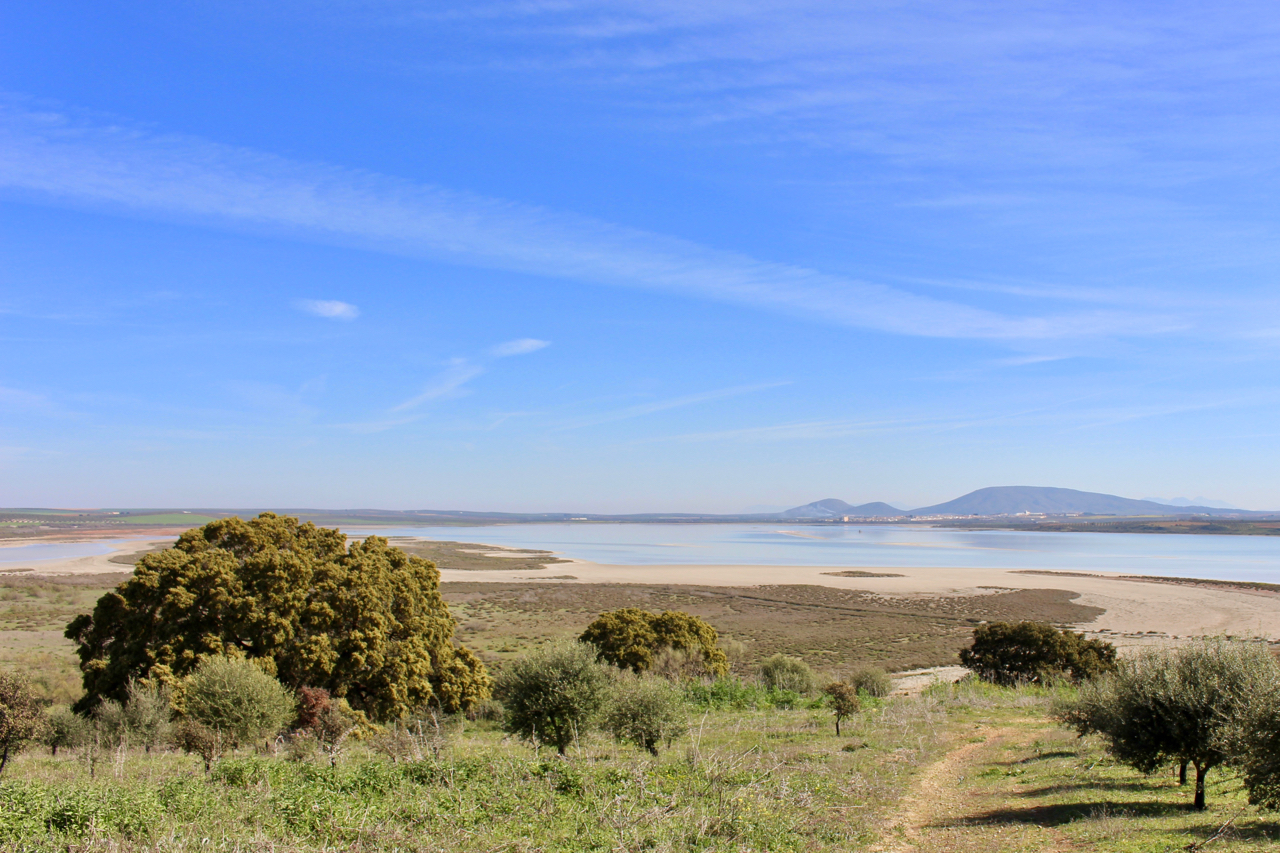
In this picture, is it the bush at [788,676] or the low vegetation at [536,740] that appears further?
the bush at [788,676]

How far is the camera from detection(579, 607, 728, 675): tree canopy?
29125 millimetres

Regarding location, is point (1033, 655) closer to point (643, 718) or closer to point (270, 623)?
point (643, 718)

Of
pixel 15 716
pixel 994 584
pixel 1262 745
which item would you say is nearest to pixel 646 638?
pixel 15 716

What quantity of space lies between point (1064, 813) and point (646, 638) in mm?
19222

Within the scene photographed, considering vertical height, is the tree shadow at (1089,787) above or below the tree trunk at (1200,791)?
below

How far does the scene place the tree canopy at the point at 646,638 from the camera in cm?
2912

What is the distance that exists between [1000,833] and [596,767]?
631cm

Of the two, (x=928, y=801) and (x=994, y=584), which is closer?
(x=928, y=801)

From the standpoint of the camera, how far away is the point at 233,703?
49.9 ft

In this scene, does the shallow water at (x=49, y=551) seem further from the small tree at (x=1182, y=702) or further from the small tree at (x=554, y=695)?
the small tree at (x=1182, y=702)

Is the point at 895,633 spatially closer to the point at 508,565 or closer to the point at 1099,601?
the point at 1099,601

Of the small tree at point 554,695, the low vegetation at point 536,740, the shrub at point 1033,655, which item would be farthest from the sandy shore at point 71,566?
the shrub at point 1033,655

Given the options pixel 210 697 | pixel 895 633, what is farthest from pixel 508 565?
pixel 210 697

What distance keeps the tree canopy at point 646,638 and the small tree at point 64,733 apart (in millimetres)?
16196
